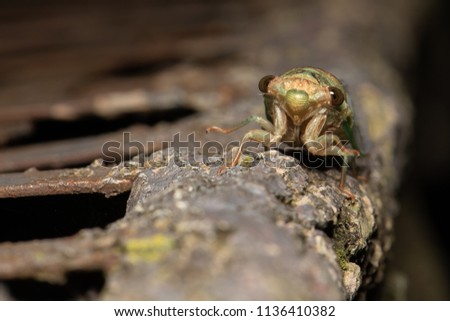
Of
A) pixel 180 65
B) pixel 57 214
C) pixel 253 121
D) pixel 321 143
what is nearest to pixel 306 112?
pixel 321 143

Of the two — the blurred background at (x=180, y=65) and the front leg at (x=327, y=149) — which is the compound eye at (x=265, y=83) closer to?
the front leg at (x=327, y=149)

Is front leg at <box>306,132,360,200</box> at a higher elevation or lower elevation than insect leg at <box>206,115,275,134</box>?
lower

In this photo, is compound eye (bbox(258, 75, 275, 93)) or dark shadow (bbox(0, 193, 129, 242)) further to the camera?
compound eye (bbox(258, 75, 275, 93))

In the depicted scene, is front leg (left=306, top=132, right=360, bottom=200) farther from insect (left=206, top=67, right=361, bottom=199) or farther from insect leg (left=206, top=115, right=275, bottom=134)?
insect leg (left=206, top=115, right=275, bottom=134)

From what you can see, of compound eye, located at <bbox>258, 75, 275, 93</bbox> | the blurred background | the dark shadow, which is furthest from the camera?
the blurred background

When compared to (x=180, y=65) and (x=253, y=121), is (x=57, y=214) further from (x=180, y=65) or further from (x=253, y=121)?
(x=180, y=65)

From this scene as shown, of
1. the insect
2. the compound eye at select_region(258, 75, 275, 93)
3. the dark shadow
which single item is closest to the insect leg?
the insect
